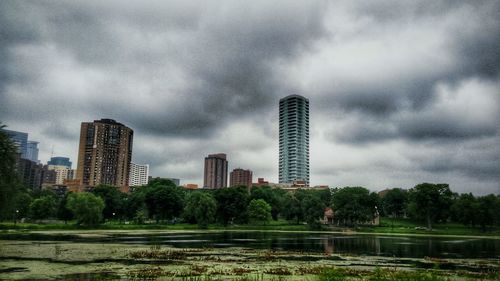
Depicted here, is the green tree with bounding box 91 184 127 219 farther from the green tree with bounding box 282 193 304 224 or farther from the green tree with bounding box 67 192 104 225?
the green tree with bounding box 282 193 304 224

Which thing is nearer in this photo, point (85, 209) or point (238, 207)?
→ point (85, 209)

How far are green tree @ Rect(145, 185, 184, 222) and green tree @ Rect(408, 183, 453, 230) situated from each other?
81730 mm

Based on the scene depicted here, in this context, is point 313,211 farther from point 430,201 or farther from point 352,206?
point 430,201

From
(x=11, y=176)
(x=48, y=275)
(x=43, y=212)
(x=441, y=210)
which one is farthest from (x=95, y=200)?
(x=441, y=210)

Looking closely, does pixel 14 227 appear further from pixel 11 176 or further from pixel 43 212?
pixel 11 176

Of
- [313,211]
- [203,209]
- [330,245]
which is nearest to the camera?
[330,245]

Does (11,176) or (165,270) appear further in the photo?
(11,176)

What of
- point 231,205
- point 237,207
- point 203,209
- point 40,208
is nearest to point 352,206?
point 237,207

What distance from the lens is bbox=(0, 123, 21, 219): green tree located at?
1695 inches

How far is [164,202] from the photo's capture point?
129000mm

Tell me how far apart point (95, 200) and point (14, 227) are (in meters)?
19.0

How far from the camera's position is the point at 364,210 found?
12900 centimetres

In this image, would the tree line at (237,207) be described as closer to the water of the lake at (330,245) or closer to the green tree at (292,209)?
the green tree at (292,209)

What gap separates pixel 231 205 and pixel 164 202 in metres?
25.1
